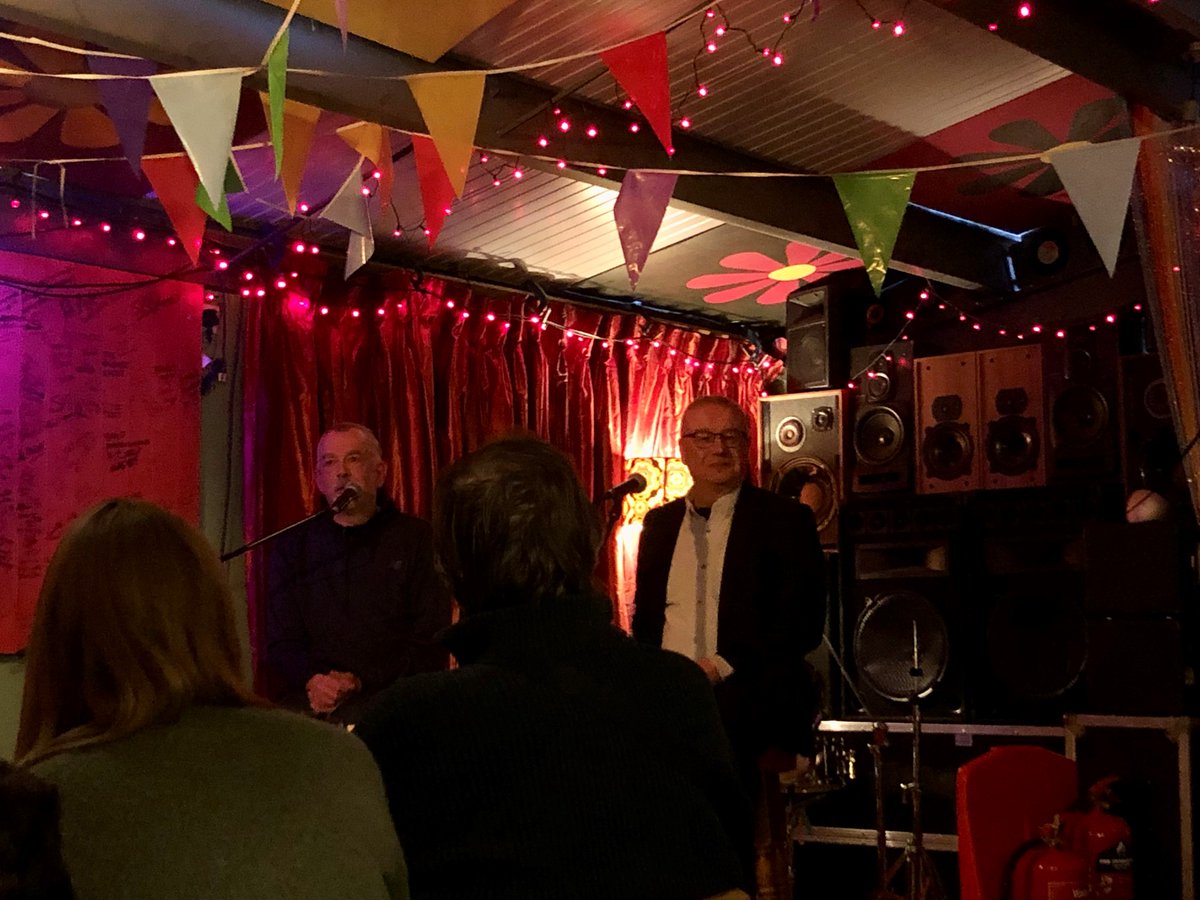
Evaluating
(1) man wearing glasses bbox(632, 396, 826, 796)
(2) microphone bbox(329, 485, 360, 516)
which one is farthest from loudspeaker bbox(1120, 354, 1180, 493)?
(2) microphone bbox(329, 485, 360, 516)

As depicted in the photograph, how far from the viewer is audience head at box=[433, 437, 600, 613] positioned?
4.74 ft

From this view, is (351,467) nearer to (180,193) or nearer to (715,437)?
(180,193)

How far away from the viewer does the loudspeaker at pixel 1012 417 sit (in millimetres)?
5395

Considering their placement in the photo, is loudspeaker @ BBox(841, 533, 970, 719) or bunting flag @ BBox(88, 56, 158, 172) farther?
loudspeaker @ BBox(841, 533, 970, 719)

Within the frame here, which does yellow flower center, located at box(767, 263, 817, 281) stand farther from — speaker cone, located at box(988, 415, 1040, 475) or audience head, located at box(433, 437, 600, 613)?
audience head, located at box(433, 437, 600, 613)

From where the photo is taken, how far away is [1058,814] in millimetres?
3600

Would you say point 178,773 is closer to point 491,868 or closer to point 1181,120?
point 491,868

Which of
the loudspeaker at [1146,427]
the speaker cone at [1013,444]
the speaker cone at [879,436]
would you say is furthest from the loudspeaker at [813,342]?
the loudspeaker at [1146,427]

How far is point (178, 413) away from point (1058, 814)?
127 inches

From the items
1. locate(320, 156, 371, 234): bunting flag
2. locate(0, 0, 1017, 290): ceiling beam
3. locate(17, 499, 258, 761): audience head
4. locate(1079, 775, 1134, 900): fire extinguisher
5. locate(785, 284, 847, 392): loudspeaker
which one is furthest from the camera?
locate(785, 284, 847, 392): loudspeaker

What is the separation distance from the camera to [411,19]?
3.37 meters

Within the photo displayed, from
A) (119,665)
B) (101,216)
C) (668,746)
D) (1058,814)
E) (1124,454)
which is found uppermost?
(101,216)

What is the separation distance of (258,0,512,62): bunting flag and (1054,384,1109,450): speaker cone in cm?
A: 311

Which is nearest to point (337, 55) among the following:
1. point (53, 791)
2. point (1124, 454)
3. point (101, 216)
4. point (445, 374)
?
point (101, 216)
